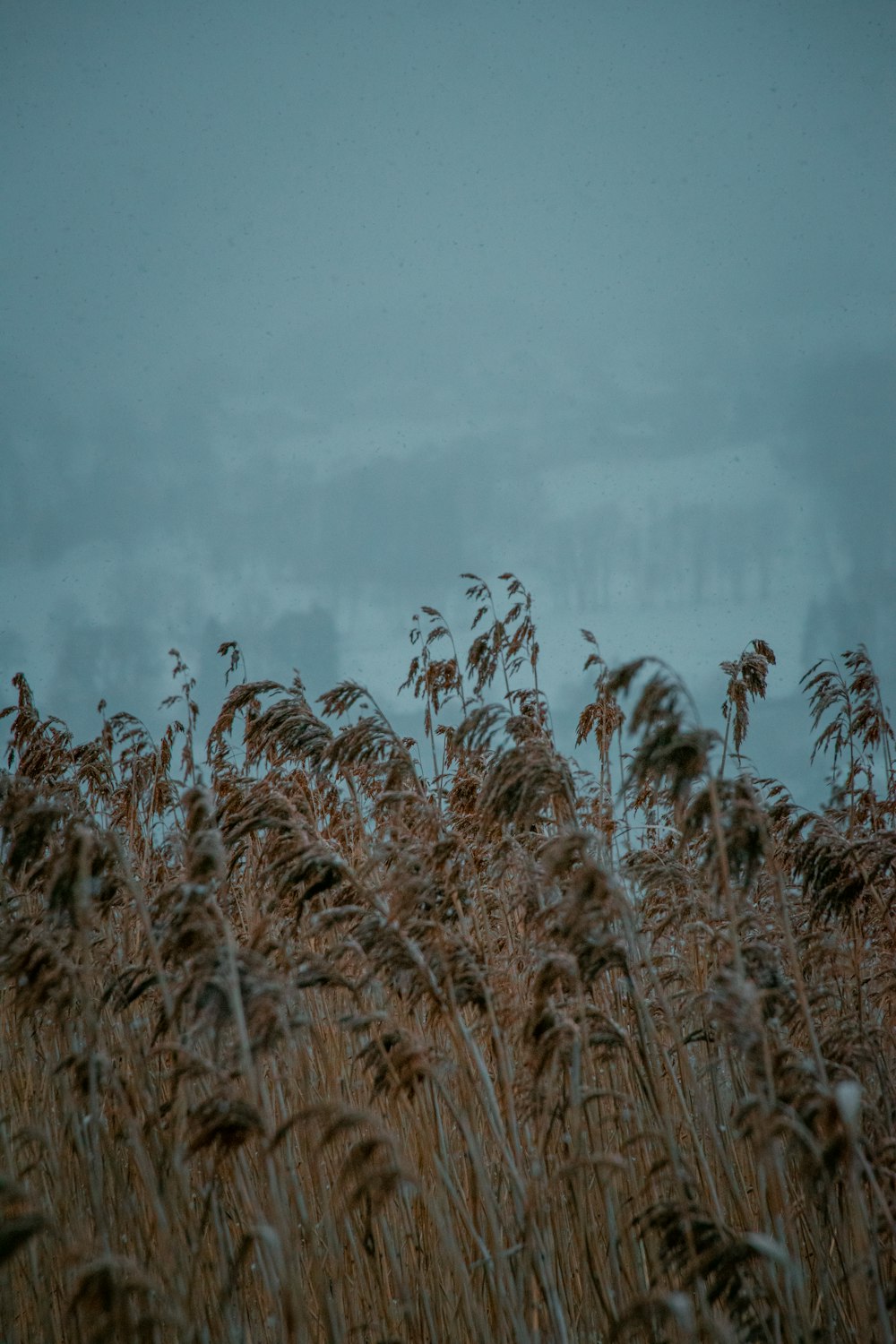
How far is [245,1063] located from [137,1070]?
3.84 ft

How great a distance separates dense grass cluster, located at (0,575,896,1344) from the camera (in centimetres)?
202

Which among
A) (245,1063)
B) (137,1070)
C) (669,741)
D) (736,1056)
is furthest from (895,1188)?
(137,1070)

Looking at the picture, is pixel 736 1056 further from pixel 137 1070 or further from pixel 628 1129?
pixel 137 1070

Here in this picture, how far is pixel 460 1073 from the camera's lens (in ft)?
9.50

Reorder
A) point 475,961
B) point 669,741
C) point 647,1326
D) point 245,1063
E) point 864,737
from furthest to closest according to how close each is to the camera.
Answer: point 864,737, point 475,961, point 647,1326, point 669,741, point 245,1063

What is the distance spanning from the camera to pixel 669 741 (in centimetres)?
224

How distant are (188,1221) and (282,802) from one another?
126 centimetres

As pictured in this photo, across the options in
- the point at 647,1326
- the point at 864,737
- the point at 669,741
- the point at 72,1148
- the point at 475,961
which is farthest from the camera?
the point at 864,737

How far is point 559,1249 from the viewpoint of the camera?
2.74 metres

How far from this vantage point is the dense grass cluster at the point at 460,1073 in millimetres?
2020

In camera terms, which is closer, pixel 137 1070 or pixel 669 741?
pixel 669 741

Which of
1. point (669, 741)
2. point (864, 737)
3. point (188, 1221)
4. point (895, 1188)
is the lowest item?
point (895, 1188)

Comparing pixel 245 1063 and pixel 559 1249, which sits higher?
pixel 245 1063

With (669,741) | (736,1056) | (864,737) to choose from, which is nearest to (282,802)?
(669,741)
